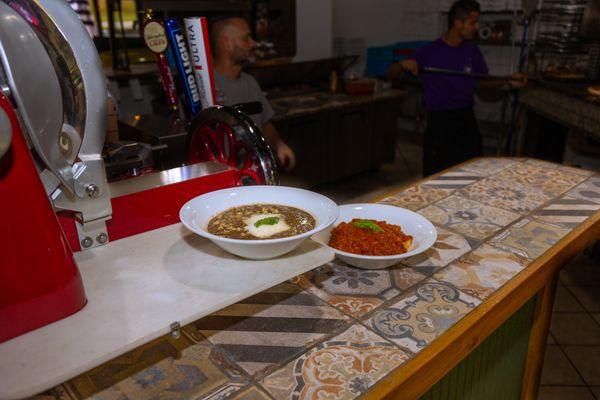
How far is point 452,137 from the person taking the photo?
4.59m

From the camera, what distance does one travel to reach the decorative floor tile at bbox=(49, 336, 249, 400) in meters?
1.02

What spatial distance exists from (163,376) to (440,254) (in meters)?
0.90

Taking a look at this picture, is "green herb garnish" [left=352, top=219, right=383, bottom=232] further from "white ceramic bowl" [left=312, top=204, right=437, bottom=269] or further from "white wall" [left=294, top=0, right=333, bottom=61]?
"white wall" [left=294, top=0, right=333, bottom=61]

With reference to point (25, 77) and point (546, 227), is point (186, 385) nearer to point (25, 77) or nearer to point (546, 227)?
point (25, 77)

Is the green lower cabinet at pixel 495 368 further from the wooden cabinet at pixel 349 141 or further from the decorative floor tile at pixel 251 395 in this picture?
the wooden cabinet at pixel 349 141

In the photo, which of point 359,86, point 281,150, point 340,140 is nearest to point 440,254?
point 281,150

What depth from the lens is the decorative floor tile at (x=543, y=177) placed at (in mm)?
2188

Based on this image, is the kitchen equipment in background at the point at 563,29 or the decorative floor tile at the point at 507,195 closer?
the decorative floor tile at the point at 507,195

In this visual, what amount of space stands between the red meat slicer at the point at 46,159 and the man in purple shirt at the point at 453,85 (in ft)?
A: 11.6

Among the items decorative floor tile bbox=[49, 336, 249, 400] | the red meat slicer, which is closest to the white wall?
the red meat slicer

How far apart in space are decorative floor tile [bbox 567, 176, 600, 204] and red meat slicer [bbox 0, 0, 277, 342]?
183cm

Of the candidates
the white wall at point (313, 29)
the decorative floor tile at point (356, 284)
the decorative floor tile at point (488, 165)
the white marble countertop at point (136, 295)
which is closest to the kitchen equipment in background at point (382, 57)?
the white wall at point (313, 29)

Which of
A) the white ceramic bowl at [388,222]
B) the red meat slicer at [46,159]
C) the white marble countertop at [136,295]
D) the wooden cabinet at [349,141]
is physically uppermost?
the red meat slicer at [46,159]

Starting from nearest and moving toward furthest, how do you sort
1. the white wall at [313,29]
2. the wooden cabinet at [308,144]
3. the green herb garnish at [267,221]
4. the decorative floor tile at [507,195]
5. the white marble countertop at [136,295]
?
the white marble countertop at [136,295] < the green herb garnish at [267,221] < the decorative floor tile at [507,195] < the wooden cabinet at [308,144] < the white wall at [313,29]
